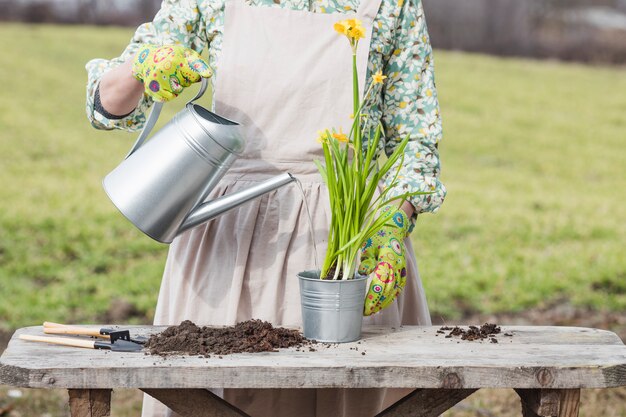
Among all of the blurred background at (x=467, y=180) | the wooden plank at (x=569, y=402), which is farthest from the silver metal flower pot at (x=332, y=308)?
the blurred background at (x=467, y=180)

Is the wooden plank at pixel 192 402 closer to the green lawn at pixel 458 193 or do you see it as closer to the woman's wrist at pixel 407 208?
the woman's wrist at pixel 407 208

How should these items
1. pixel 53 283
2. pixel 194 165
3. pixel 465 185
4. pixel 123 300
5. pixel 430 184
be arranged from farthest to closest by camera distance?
1. pixel 465 185
2. pixel 53 283
3. pixel 123 300
4. pixel 430 184
5. pixel 194 165

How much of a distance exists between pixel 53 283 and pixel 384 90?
164 inches

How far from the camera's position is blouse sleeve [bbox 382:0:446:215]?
1.85 meters

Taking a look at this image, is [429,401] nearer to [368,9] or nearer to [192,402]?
[192,402]

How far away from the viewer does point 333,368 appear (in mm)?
1416

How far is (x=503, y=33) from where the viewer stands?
28.8ft

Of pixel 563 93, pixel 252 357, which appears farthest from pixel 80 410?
pixel 563 93

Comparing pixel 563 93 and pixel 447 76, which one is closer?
pixel 563 93

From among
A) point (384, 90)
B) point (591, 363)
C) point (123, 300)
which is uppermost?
point (384, 90)

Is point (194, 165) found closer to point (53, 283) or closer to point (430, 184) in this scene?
point (430, 184)

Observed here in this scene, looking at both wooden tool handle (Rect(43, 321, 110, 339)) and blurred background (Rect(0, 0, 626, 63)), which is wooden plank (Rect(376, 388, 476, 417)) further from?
blurred background (Rect(0, 0, 626, 63))

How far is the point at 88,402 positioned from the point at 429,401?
605mm

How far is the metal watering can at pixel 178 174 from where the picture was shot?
162 cm
